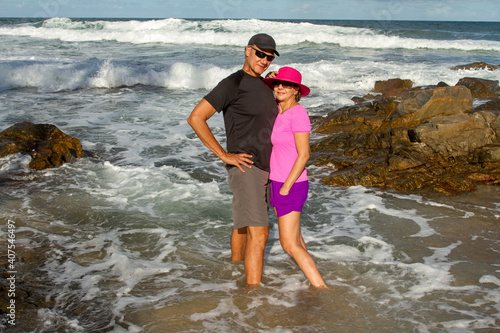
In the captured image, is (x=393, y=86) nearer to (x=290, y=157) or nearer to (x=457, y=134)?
(x=457, y=134)

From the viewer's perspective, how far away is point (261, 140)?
385cm

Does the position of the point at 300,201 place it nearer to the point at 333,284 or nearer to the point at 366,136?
the point at 333,284

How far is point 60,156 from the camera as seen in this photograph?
8.22 meters

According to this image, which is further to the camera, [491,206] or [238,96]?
[491,206]

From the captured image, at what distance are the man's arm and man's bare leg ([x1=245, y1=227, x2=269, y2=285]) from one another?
588mm

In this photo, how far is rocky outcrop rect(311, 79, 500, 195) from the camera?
7.35 meters

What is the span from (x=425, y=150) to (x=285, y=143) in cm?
507

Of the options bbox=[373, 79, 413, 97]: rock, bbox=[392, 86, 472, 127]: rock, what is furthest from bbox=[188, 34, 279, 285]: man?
bbox=[373, 79, 413, 97]: rock

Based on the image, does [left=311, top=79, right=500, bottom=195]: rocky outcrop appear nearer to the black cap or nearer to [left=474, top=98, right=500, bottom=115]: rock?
[left=474, top=98, right=500, bottom=115]: rock

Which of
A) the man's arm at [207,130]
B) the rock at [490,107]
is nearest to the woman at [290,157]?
the man's arm at [207,130]

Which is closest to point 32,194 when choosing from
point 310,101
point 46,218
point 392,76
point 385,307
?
point 46,218

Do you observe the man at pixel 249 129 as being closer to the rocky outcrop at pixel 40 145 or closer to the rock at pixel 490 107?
the rocky outcrop at pixel 40 145

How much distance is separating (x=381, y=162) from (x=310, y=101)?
7.37 m

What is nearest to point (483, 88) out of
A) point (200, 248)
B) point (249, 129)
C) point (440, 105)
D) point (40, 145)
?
point (440, 105)
